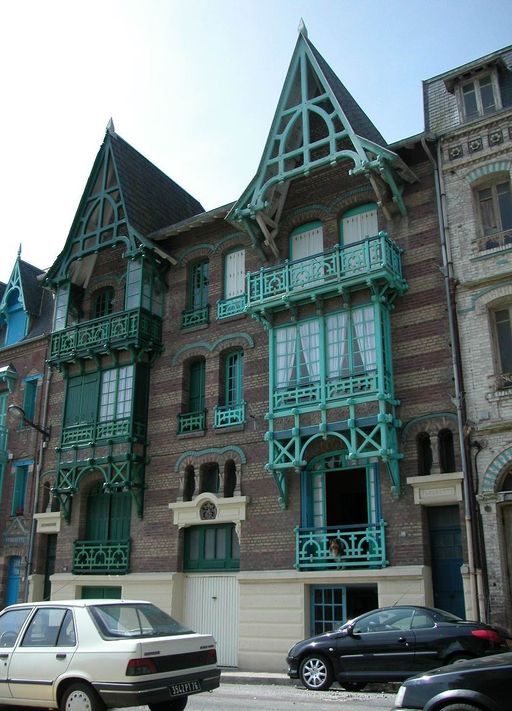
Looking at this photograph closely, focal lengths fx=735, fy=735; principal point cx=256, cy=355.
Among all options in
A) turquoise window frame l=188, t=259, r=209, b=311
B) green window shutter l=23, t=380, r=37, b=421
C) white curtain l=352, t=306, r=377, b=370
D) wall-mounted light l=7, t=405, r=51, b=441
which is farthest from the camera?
green window shutter l=23, t=380, r=37, b=421

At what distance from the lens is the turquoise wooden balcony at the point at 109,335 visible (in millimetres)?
22750

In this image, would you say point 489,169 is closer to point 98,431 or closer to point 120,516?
point 98,431

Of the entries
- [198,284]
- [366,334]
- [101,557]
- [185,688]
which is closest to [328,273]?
[366,334]

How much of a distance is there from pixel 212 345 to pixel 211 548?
5922 mm

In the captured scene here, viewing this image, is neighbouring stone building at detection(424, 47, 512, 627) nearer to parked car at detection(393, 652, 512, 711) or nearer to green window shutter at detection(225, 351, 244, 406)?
green window shutter at detection(225, 351, 244, 406)

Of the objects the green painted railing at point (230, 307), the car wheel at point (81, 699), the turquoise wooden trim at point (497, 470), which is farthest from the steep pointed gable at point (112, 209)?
the car wheel at point (81, 699)

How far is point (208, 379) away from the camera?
2200 centimetres

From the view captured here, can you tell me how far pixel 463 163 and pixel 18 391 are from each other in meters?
17.6

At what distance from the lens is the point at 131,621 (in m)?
9.53

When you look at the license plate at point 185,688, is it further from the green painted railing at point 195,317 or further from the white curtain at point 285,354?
the green painted railing at point 195,317

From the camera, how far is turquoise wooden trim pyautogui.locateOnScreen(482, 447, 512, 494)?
1600 cm

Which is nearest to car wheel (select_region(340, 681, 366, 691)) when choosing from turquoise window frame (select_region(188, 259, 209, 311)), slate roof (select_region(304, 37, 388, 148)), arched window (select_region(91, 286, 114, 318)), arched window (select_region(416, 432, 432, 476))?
arched window (select_region(416, 432, 432, 476))

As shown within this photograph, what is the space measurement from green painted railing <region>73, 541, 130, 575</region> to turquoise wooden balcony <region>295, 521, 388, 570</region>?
597cm

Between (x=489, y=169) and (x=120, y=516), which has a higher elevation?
(x=489, y=169)
